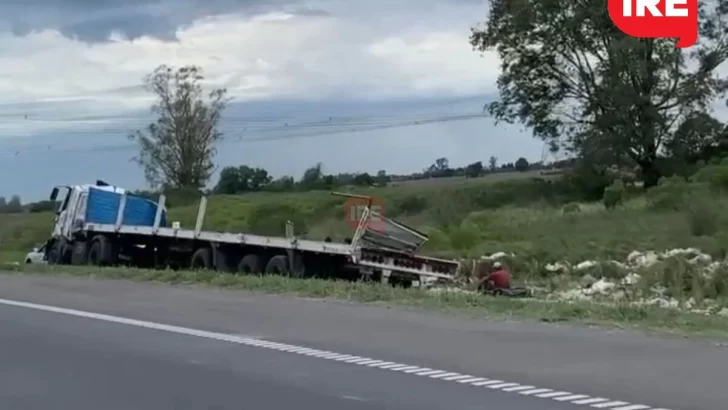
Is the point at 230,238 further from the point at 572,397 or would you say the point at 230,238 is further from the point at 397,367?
the point at 572,397

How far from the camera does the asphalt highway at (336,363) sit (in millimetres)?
9602

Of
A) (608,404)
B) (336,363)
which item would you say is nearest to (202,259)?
(336,363)

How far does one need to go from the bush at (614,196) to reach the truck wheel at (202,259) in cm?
2327

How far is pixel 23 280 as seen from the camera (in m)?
24.9

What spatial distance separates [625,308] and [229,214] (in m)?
44.0

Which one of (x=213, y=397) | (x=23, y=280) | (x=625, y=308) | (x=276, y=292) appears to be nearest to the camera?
(x=213, y=397)

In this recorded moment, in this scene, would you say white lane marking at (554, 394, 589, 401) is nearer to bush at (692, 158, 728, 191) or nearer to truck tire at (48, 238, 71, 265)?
truck tire at (48, 238, 71, 265)

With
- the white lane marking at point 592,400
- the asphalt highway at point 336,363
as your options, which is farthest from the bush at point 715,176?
the white lane marking at point 592,400

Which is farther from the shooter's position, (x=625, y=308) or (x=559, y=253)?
(x=559, y=253)

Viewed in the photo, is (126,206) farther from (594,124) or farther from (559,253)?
(594,124)

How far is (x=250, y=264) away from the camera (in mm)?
27688

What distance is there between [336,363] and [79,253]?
23975mm

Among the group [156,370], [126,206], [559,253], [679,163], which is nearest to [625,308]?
[156,370]

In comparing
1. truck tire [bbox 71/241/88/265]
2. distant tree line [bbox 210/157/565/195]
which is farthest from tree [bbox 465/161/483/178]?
truck tire [bbox 71/241/88/265]
